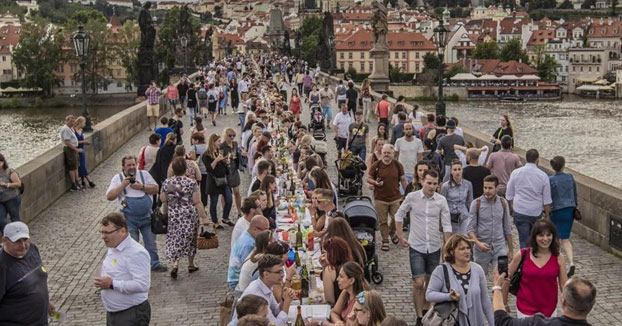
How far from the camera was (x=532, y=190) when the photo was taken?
8523 millimetres

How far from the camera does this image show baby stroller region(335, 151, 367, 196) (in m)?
13.0

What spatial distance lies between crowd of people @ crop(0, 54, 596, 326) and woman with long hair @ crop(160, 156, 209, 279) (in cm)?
1

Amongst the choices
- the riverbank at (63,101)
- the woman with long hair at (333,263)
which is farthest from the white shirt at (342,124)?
the riverbank at (63,101)

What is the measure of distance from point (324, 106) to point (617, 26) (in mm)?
128774

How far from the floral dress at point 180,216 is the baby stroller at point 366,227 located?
175 centimetres

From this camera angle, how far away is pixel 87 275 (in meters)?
9.53

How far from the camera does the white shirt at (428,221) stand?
747cm

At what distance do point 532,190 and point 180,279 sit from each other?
400 cm

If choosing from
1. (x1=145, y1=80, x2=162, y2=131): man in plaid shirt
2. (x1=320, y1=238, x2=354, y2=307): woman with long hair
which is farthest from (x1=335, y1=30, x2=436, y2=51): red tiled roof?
(x1=320, y1=238, x2=354, y2=307): woman with long hair

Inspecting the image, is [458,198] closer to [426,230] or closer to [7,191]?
[426,230]

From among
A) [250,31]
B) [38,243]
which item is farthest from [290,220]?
[250,31]

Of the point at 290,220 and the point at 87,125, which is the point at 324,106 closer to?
the point at 87,125

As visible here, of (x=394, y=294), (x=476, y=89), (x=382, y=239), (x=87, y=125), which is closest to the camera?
(x=394, y=294)

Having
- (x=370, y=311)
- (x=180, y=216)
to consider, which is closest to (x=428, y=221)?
(x=370, y=311)
